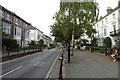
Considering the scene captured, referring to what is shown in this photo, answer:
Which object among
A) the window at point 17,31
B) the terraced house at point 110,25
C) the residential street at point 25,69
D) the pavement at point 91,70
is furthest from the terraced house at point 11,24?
the pavement at point 91,70

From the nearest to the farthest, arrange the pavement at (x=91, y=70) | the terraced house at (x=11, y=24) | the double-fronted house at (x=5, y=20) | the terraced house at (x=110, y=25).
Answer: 1. the pavement at (x=91, y=70)
2. the double-fronted house at (x=5, y=20)
3. the terraced house at (x=110, y=25)
4. the terraced house at (x=11, y=24)

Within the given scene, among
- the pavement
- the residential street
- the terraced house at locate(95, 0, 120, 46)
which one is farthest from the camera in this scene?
the terraced house at locate(95, 0, 120, 46)

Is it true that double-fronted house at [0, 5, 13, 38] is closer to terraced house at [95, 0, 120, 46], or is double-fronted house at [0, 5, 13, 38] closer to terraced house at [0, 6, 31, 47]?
terraced house at [0, 6, 31, 47]

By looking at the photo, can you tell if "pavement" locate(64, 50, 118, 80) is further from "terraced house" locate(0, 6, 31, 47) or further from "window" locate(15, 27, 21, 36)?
"window" locate(15, 27, 21, 36)

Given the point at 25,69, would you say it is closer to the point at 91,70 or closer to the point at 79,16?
the point at 91,70

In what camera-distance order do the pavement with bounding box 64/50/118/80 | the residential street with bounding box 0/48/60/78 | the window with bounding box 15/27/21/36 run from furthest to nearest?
the window with bounding box 15/27/21/36, the residential street with bounding box 0/48/60/78, the pavement with bounding box 64/50/118/80

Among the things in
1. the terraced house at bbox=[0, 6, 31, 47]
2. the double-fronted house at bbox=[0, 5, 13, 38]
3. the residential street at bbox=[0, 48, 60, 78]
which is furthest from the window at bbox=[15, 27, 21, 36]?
the residential street at bbox=[0, 48, 60, 78]

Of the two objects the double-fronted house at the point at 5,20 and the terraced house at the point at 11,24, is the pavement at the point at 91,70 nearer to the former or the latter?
the double-fronted house at the point at 5,20

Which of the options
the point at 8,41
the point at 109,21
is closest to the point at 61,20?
the point at 8,41

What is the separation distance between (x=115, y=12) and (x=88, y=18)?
7.71 metres

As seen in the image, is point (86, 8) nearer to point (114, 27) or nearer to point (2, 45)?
point (114, 27)

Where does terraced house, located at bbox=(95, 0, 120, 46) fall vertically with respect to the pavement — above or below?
above

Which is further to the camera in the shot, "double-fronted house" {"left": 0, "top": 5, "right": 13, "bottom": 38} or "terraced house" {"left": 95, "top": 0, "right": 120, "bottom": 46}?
"terraced house" {"left": 95, "top": 0, "right": 120, "bottom": 46}

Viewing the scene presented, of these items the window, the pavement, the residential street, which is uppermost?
the window
